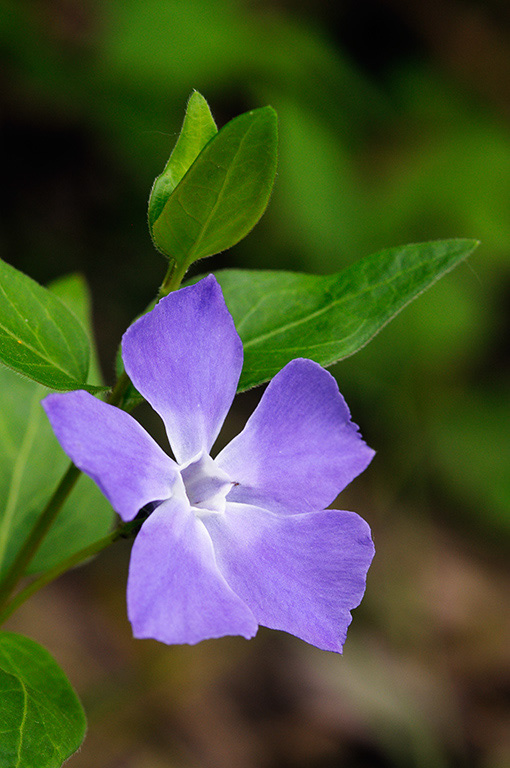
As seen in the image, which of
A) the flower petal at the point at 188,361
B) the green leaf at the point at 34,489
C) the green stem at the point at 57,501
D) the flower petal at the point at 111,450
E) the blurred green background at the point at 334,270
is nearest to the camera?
the flower petal at the point at 111,450

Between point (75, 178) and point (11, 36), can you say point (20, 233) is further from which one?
point (11, 36)

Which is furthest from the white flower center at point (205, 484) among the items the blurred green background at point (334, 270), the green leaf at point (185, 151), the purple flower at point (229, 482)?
the blurred green background at point (334, 270)

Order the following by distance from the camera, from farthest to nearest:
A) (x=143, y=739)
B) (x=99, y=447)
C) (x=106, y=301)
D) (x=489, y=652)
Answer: (x=106, y=301) < (x=489, y=652) < (x=143, y=739) < (x=99, y=447)

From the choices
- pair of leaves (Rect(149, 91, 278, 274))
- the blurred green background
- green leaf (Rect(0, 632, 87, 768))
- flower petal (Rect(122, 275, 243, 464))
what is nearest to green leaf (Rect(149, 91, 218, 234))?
pair of leaves (Rect(149, 91, 278, 274))

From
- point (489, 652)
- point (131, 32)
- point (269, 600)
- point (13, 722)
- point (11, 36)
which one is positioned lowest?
point (489, 652)

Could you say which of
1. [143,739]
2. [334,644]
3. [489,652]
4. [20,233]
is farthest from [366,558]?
[20,233]

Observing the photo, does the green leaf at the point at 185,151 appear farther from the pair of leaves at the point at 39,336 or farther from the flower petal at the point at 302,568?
the flower petal at the point at 302,568

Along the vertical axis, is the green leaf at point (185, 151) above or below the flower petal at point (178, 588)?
above

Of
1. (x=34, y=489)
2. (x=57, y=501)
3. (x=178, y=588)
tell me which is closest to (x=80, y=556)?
(x=57, y=501)
